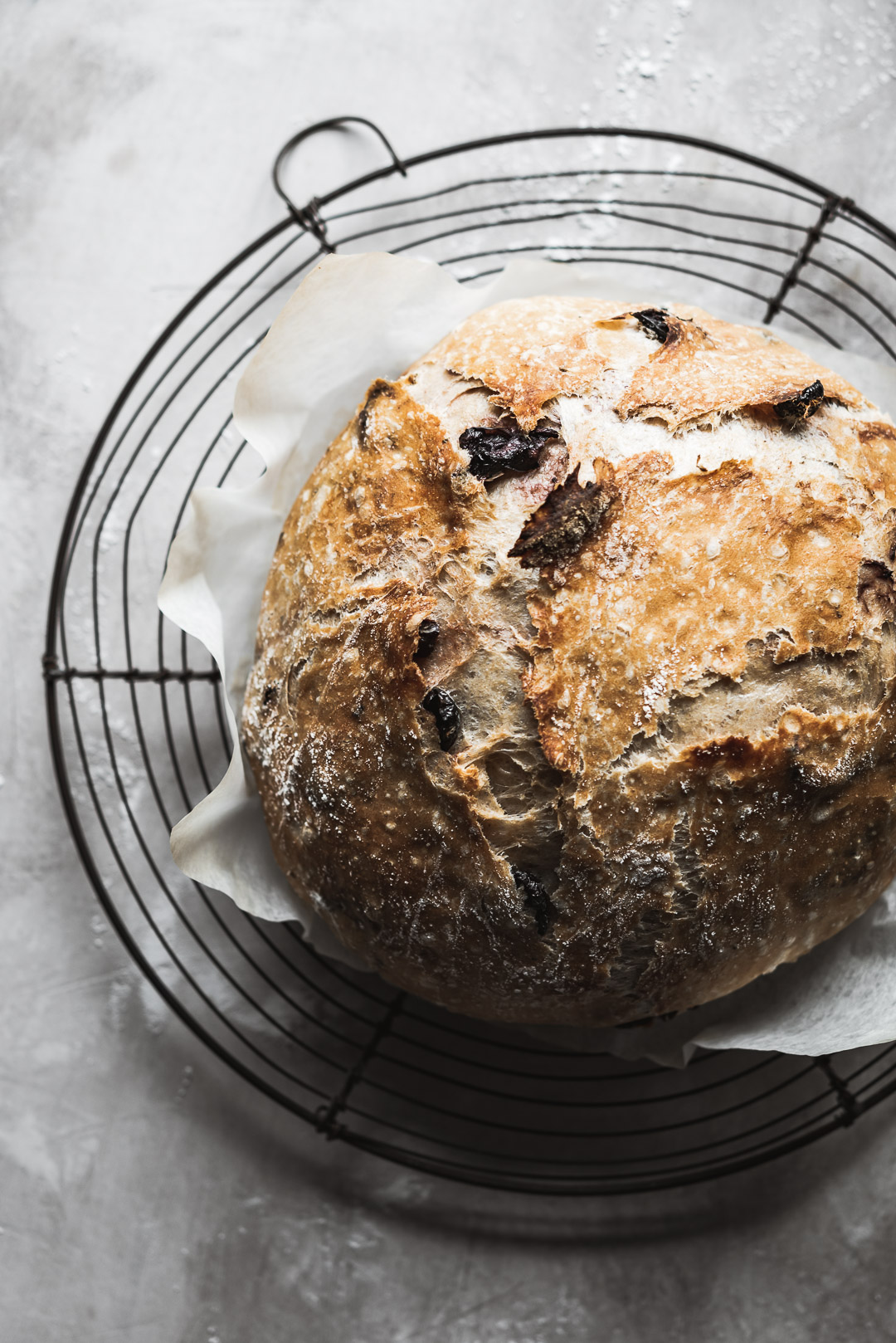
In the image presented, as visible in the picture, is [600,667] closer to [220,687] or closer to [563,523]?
[563,523]

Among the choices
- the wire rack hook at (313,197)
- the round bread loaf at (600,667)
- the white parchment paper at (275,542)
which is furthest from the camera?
the wire rack hook at (313,197)

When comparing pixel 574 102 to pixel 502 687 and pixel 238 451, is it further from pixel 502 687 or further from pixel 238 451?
pixel 502 687

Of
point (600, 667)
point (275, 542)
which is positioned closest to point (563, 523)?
point (600, 667)

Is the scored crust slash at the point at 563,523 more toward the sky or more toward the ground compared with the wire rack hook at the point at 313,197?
more toward the ground

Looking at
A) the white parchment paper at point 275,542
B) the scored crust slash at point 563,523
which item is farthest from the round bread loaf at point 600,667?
the white parchment paper at point 275,542

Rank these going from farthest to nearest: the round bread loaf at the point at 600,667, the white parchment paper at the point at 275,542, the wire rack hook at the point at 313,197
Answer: the wire rack hook at the point at 313,197 < the white parchment paper at the point at 275,542 < the round bread loaf at the point at 600,667

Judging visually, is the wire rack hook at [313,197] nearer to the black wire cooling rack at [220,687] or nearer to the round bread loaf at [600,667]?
the black wire cooling rack at [220,687]
